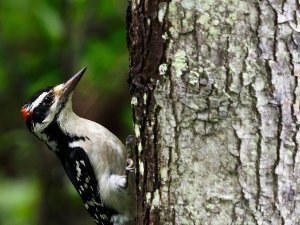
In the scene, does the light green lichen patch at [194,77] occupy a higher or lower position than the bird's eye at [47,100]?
higher

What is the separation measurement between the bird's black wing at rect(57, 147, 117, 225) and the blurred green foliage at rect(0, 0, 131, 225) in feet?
4.09

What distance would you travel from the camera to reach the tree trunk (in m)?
3.11

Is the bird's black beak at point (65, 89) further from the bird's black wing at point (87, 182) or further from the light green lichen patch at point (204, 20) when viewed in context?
the light green lichen patch at point (204, 20)

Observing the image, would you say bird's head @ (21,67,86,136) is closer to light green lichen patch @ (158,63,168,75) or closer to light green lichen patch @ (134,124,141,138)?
light green lichen patch @ (134,124,141,138)

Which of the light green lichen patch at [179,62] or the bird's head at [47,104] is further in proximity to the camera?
the bird's head at [47,104]

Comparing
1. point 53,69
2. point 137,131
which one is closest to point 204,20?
point 137,131

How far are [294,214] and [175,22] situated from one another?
3.20 ft

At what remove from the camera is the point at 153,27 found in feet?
10.7

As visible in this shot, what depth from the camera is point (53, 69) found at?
253 inches

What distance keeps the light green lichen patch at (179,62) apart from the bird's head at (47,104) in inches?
78.0

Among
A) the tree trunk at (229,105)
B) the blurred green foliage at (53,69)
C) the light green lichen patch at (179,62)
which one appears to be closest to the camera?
the tree trunk at (229,105)

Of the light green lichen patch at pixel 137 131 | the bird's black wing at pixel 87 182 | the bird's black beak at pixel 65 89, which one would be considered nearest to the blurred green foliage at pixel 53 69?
the bird's black beak at pixel 65 89

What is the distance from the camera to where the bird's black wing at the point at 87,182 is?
16.6 ft

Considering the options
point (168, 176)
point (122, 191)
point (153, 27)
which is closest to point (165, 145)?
point (168, 176)
